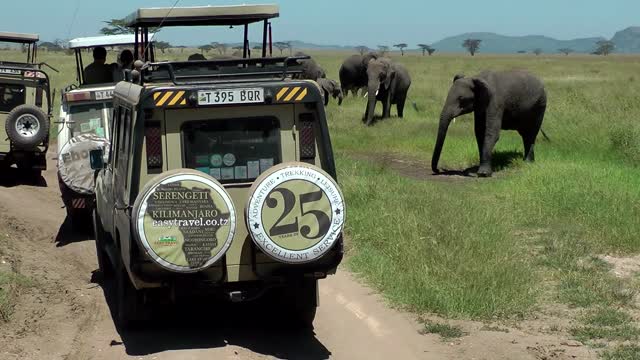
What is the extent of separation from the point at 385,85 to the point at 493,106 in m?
10.4

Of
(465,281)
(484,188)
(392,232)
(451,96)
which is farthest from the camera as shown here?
(451,96)

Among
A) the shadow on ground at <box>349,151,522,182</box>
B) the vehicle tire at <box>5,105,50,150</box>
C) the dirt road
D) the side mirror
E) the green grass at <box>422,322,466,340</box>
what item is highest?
the side mirror

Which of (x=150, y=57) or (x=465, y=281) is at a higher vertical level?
(x=150, y=57)

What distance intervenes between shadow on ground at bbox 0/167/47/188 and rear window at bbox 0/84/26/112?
123cm

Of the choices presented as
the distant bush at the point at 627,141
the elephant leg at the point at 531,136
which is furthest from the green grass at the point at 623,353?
the elephant leg at the point at 531,136

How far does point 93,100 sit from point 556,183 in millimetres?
6537

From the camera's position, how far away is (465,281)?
29.1 ft

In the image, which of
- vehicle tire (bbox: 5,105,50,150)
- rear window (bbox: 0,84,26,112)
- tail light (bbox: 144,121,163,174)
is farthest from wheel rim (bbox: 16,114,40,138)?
tail light (bbox: 144,121,163,174)

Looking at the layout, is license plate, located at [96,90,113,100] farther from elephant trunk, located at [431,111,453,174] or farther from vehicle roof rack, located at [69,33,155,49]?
elephant trunk, located at [431,111,453,174]

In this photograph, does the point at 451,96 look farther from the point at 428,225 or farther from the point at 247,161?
the point at 247,161

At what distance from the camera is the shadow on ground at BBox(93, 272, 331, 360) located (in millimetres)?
7324

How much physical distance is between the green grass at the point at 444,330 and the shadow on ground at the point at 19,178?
10244 mm

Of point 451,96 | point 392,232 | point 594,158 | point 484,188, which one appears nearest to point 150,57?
point 392,232

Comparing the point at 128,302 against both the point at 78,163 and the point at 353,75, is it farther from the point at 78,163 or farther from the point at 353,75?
the point at 353,75
